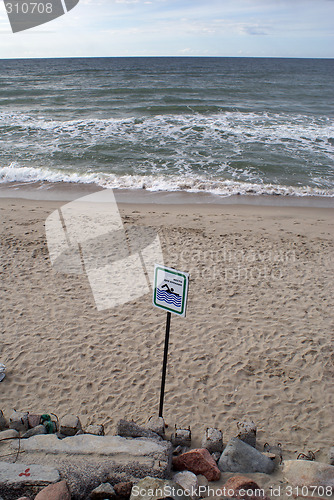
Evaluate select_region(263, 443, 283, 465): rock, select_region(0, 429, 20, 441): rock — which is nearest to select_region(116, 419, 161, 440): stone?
select_region(0, 429, 20, 441): rock

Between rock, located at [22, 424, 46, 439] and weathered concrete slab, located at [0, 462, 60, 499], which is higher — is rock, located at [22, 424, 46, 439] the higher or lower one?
the lower one

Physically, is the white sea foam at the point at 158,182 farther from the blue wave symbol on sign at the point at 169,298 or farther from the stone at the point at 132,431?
the stone at the point at 132,431

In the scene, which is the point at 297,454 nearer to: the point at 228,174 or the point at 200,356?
the point at 200,356

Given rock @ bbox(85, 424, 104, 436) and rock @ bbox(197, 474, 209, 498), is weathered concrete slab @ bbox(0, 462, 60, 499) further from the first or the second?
rock @ bbox(197, 474, 209, 498)

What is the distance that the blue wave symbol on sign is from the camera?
127 inches

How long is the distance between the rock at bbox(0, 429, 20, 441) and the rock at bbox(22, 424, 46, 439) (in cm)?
9

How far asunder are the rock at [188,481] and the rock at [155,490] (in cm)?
15

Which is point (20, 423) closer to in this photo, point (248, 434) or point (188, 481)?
point (188, 481)

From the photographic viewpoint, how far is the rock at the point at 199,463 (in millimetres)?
3098

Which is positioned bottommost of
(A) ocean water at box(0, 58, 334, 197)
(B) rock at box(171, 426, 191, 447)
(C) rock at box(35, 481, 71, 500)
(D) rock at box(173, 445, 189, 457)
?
(D) rock at box(173, 445, 189, 457)

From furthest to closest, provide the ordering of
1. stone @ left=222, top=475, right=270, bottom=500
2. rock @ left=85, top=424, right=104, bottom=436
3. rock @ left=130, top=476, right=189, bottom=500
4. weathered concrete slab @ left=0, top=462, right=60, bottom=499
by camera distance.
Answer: rock @ left=85, top=424, right=104, bottom=436
stone @ left=222, top=475, right=270, bottom=500
weathered concrete slab @ left=0, top=462, right=60, bottom=499
rock @ left=130, top=476, right=189, bottom=500

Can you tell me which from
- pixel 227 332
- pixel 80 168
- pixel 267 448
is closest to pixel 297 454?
pixel 267 448

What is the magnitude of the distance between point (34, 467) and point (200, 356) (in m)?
2.57

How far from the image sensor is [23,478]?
2744 mm
